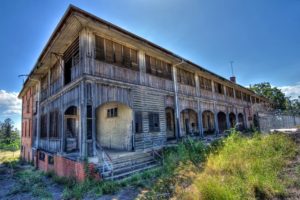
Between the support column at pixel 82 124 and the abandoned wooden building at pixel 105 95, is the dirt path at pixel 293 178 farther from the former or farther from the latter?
the support column at pixel 82 124

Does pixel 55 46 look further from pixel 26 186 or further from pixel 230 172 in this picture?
pixel 230 172

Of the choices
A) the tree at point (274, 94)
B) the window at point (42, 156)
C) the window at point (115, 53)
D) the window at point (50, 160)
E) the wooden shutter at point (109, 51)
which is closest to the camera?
the window at point (115, 53)

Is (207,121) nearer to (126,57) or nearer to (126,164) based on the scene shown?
(126,57)

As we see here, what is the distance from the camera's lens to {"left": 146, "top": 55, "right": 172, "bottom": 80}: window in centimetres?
1229

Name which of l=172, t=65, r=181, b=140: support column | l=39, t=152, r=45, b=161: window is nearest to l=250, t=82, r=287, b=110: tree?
l=172, t=65, r=181, b=140: support column

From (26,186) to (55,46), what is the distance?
767 cm

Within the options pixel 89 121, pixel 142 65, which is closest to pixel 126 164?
pixel 89 121

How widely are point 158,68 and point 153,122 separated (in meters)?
3.99

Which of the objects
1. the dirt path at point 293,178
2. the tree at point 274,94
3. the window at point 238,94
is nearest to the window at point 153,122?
the dirt path at point 293,178

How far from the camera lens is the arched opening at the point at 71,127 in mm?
13031

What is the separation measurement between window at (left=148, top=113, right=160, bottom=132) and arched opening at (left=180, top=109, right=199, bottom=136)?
5097mm

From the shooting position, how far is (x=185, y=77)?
15805 millimetres

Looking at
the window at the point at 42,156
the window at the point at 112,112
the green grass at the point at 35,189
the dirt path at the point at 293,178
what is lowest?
the green grass at the point at 35,189

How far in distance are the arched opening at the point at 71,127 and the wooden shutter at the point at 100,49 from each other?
6128 mm
